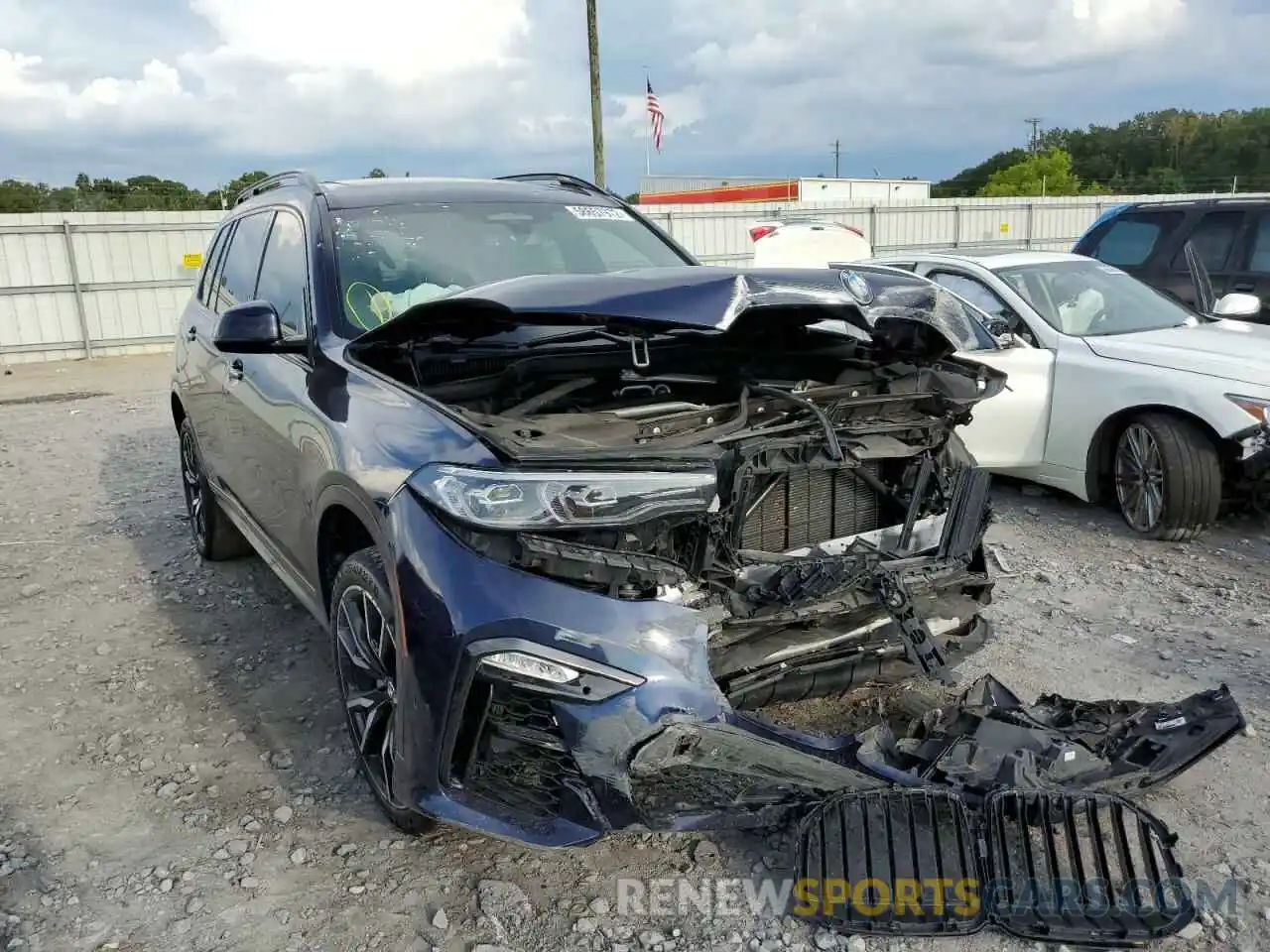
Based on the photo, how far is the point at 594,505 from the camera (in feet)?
7.52

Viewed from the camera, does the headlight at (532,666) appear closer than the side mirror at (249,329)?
Yes

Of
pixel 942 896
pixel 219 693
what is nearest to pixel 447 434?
pixel 942 896

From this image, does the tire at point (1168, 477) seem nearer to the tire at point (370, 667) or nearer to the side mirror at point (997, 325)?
the side mirror at point (997, 325)

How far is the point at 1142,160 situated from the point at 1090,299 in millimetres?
85225

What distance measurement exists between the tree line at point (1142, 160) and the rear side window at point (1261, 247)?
162 feet

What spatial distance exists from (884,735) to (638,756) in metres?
0.74

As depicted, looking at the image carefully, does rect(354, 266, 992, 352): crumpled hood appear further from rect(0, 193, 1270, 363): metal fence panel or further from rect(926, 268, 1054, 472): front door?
rect(0, 193, 1270, 363): metal fence panel

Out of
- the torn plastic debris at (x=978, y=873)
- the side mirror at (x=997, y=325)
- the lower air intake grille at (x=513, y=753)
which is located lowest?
the torn plastic debris at (x=978, y=873)

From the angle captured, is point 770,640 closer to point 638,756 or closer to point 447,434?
point 638,756

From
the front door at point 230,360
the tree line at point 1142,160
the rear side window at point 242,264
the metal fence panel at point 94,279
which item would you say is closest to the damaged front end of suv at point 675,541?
the front door at point 230,360

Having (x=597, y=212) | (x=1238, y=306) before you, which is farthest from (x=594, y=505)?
(x=1238, y=306)

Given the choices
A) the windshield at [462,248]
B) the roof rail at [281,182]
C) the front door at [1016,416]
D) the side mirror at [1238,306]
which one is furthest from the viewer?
the side mirror at [1238,306]

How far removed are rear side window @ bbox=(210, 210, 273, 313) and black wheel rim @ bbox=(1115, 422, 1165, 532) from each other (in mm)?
4446

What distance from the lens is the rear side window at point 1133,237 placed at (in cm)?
778
